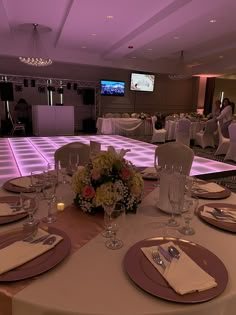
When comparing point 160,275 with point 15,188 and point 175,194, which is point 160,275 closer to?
point 175,194

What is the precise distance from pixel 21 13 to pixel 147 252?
7.03 m

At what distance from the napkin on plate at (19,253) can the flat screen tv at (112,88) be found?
1164 cm

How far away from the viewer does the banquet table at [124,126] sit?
1006 centimetres

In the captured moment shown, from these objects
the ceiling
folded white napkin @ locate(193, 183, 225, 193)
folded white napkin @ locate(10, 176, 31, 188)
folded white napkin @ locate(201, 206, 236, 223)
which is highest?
the ceiling

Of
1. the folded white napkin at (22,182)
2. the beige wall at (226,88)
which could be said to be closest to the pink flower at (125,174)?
the folded white napkin at (22,182)

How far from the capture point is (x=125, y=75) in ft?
42.2

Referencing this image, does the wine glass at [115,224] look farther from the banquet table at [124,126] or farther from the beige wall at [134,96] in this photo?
the beige wall at [134,96]

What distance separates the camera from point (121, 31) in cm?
717

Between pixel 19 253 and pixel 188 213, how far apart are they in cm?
84

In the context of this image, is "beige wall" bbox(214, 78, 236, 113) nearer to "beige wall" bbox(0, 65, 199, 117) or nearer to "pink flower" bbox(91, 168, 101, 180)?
"beige wall" bbox(0, 65, 199, 117)

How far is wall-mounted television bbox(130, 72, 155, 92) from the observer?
12.6 metres

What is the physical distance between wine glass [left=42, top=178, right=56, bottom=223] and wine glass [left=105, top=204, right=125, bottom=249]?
0.35 m

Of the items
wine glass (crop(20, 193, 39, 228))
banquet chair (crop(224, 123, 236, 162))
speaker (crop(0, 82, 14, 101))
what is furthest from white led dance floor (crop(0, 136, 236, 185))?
speaker (crop(0, 82, 14, 101))

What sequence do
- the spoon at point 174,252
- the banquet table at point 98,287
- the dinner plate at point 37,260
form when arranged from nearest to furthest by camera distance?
the banquet table at point 98,287 < the dinner plate at point 37,260 < the spoon at point 174,252
